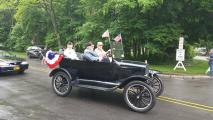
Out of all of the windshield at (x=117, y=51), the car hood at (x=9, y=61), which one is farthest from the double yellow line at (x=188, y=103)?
the car hood at (x=9, y=61)

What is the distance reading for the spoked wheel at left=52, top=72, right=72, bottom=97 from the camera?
934cm

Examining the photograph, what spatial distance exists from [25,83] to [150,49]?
440 inches

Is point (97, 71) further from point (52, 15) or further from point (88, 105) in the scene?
point (52, 15)

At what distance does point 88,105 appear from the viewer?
839cm

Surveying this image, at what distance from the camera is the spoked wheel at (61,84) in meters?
9.34

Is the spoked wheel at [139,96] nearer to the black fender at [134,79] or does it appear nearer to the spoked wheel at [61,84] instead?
the black fender at [134,79]

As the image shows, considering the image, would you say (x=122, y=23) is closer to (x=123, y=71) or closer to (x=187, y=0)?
(x=187, y=0)

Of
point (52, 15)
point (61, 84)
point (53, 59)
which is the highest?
point (52, 15)

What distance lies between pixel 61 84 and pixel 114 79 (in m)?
1.87

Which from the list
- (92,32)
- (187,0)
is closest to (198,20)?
(187,0)

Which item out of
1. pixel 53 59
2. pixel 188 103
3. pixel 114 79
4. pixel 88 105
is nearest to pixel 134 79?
pixel 114 79

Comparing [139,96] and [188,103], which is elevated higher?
[139,96]

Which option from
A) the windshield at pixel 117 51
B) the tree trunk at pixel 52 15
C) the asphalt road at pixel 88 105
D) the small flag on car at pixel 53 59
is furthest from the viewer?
the tree trunk at pixel 52 15

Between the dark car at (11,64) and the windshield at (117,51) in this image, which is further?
the dark car at (11,64)
